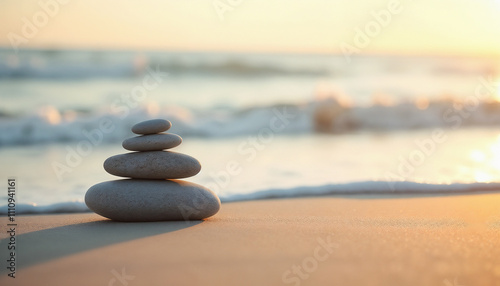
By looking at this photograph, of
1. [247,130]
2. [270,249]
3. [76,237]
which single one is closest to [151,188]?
[76,237]

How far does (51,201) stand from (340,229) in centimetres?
293

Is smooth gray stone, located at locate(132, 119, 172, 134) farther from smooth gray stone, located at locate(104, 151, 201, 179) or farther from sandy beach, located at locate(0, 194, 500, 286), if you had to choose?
sandy beach, located at locate(0, 194, 500, 286)

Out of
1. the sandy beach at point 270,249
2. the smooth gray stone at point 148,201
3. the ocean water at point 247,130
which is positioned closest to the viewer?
the sandy beach at point 270,249

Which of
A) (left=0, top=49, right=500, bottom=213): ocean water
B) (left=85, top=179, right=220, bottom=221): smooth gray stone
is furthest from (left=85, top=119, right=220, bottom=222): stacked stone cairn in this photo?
(left=0, top=49, right=500, bottom=213): ocean water

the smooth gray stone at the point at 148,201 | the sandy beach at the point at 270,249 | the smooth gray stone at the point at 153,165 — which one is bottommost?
the sandy beach at the point at 270,249

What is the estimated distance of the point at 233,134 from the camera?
10625 mm

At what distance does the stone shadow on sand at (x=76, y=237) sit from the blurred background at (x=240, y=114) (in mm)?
1166

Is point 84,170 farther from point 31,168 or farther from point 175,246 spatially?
point 175,246

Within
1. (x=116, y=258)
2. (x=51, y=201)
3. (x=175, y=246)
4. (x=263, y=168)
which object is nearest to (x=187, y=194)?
(x=175, y=246)

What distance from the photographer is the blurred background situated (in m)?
6.70

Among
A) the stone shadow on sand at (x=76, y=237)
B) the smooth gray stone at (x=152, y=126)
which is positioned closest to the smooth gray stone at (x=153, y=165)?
the smooth gray stone at (x=152, y=126)

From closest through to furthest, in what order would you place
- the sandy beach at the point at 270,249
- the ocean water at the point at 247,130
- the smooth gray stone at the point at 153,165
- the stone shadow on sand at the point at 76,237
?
the sandy beach at the point at 270,249 < the stone shadow on sand at the point at 76,237 < the smooth gray stone at the point at 153,165 < the ocean water at the point at 247,130

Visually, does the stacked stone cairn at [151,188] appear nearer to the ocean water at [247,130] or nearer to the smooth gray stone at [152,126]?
the smooth gray stone at [152,126]

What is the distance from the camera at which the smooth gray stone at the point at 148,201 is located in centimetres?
427
